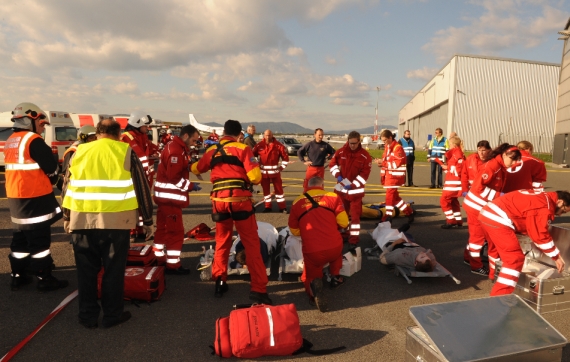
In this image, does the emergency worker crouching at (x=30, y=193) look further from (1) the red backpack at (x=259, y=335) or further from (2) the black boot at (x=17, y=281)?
(1) the red backpack at (x=259, y=335)

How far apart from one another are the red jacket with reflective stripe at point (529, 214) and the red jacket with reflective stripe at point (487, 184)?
1.14m

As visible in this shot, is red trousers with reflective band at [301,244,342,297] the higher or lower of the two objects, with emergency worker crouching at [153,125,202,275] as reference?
lower

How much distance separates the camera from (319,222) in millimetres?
4535

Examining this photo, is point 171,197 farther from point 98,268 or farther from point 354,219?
point 354,219

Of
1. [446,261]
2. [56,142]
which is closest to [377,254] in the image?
[446,261]

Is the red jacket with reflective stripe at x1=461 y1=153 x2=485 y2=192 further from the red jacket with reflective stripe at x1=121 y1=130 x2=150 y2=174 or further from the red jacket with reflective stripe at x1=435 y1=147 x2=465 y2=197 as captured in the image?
the red jacket with reflective stripe at x1=121 y1=130 x2=150 y2=174

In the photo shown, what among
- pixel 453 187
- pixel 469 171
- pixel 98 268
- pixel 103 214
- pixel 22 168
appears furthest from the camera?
pixel 453 187

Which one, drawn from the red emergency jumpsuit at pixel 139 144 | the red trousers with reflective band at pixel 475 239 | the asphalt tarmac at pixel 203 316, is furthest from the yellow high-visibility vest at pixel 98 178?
the red trousers with reflective band at pixel 475 239

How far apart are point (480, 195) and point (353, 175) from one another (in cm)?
217

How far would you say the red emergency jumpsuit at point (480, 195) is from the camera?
17.7 feet

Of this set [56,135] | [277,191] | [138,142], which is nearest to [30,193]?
[138,142]

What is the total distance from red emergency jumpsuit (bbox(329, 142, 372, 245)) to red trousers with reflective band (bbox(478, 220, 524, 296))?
8.54ft

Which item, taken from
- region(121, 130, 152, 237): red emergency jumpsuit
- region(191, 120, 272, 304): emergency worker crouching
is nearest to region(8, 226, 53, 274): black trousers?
region(121, 130, 152, 237): red emergency jumpsuit

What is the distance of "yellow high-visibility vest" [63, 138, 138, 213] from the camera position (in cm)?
370
